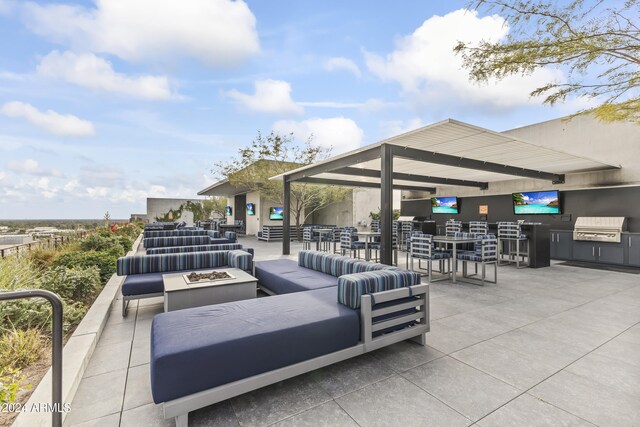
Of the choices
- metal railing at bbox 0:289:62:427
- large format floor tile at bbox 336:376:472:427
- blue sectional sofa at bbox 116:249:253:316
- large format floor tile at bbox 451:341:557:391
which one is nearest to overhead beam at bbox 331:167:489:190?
blue sectional sofa at bbox 116:249:253:316

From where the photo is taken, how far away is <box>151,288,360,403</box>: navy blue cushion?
163 centimetres

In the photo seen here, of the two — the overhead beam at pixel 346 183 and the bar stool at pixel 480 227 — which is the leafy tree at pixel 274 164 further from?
the bar stool at pixel 480 227

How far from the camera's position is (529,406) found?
184cm

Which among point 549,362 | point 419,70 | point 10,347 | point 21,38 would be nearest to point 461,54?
point 419,70

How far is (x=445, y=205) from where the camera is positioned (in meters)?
12.6

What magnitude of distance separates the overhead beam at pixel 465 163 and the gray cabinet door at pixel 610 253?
2431mm

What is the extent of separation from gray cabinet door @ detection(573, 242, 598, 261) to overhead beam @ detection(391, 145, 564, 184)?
218 centimetres

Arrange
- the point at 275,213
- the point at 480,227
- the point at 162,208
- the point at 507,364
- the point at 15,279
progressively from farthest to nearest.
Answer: the point at 162,208 < the point at 275,213 < the point at 480,227 < the point at 15,279 < the point at 507,364

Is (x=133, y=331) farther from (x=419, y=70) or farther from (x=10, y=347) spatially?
(x=419, y=70)

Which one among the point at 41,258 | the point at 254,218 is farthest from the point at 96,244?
the point at 254,218

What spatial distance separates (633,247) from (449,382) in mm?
8352

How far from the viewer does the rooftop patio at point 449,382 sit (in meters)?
1.75

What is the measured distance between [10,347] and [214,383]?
1.93m

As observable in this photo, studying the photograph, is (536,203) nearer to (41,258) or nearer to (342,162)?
(342,162)
